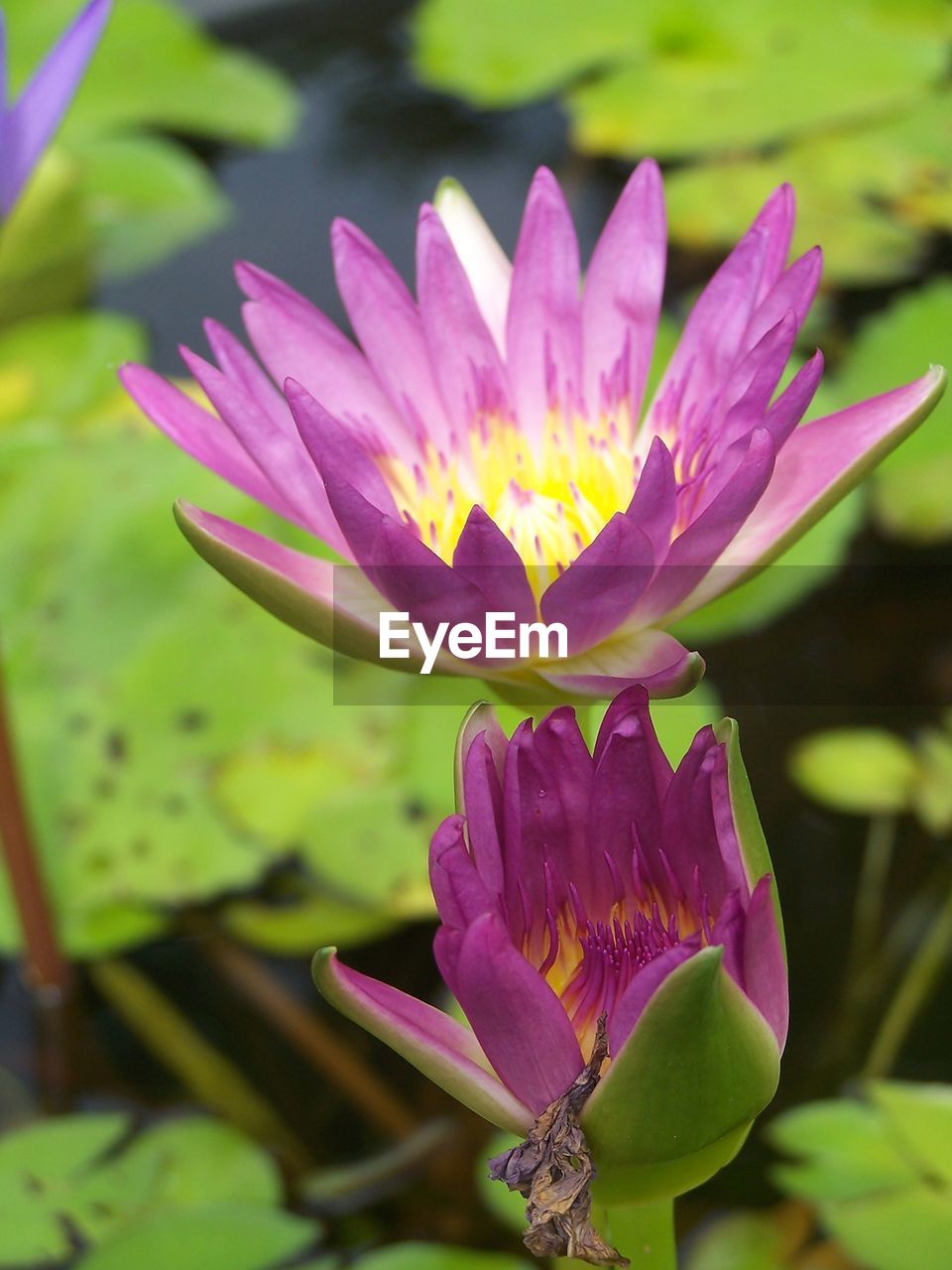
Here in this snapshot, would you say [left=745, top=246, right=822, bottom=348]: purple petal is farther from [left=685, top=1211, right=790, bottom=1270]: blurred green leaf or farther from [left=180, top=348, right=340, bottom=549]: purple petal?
[left=685, top=1211, right=790, bottom=1270]: blurred green leaf

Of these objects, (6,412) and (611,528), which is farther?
(6,412)

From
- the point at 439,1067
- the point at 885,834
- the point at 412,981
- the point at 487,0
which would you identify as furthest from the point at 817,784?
the point at 487,0

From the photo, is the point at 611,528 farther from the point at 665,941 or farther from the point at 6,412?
the point at 6,412

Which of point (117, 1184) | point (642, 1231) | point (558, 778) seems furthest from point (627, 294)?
point (117, 1184)

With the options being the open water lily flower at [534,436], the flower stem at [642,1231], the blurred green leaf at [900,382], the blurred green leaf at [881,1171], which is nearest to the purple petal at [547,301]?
the open water lily flower at [534,436]

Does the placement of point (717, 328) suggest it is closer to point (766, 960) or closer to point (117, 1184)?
point (766, 960)

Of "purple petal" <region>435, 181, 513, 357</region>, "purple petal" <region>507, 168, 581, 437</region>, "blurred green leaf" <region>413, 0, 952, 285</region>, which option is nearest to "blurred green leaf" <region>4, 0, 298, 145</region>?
"blurred green leaf" <region>413, 0, 952, 285</region>
